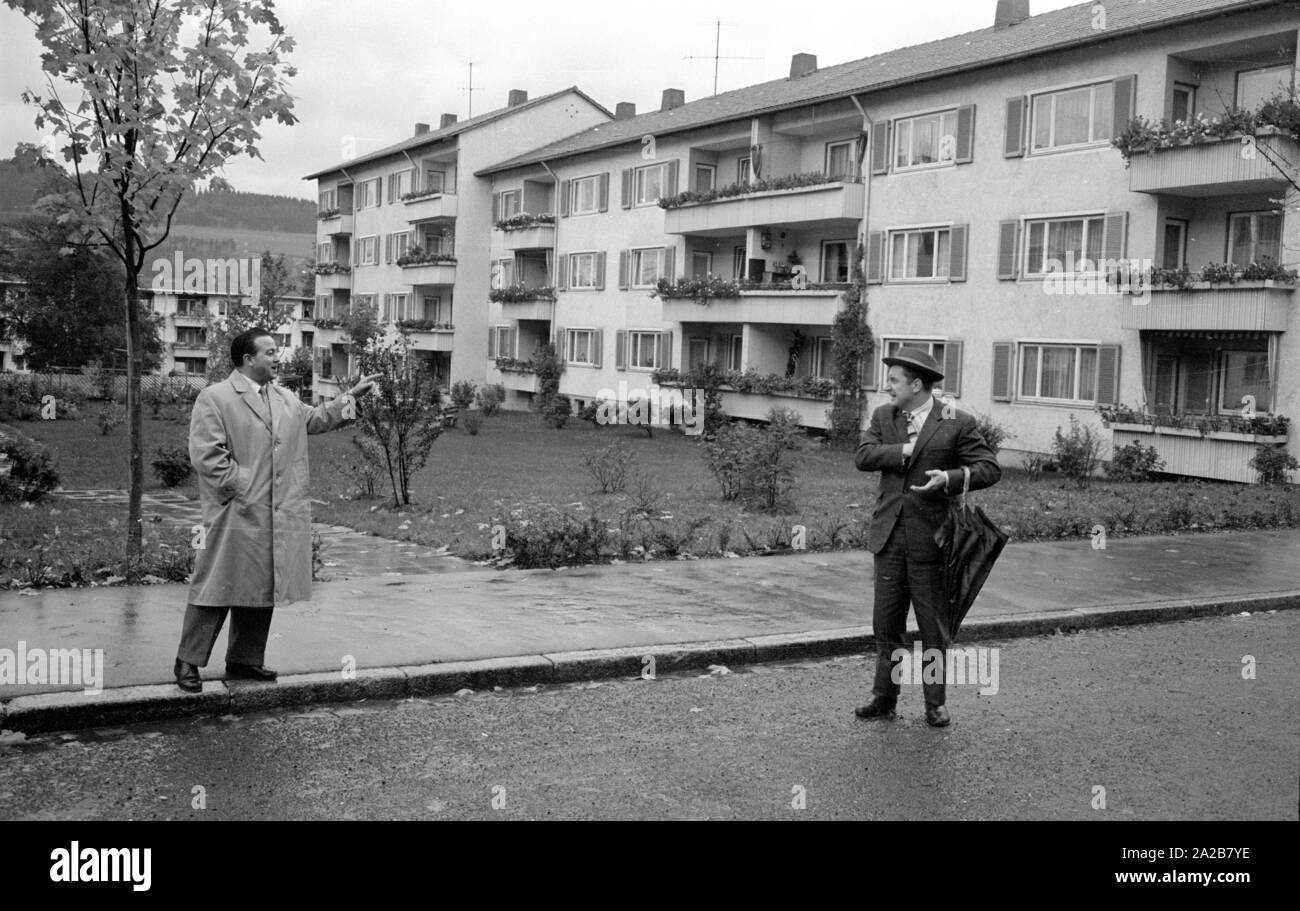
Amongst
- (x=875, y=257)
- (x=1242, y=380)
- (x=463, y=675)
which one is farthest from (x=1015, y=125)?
(x=463, y=675)

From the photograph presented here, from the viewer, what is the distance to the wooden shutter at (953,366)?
30844 millimetres

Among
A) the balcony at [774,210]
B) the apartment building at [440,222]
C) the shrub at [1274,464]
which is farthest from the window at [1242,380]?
the apartment building at [440,222]

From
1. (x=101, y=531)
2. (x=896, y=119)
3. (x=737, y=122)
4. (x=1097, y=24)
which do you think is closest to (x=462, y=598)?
(x=101, y=531)

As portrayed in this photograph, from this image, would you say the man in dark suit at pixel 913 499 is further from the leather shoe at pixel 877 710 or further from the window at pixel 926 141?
the window at pixel 926 141

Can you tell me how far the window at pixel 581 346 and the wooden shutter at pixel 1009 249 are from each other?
20.7 m

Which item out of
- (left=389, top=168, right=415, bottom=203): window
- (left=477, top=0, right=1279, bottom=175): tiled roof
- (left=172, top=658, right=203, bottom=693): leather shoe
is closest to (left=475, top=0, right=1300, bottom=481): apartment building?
(left=477, top=0, right=1279, bottom=175): tiled roof

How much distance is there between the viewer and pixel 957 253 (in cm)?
3091

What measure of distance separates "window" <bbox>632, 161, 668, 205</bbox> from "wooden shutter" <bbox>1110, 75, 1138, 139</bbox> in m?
18.7

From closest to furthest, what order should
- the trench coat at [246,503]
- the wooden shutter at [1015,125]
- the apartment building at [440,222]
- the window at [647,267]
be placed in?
the trench coat at [246,503], the wooden shutter at [1015,125], the window at [647,267], the apartment building at [440,222]

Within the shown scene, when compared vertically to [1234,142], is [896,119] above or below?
above

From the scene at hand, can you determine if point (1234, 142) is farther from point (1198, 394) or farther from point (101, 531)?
point (101, 531)

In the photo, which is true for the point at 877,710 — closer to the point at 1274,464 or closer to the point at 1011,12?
the point at 1274,464

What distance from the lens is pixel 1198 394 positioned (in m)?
26.5
